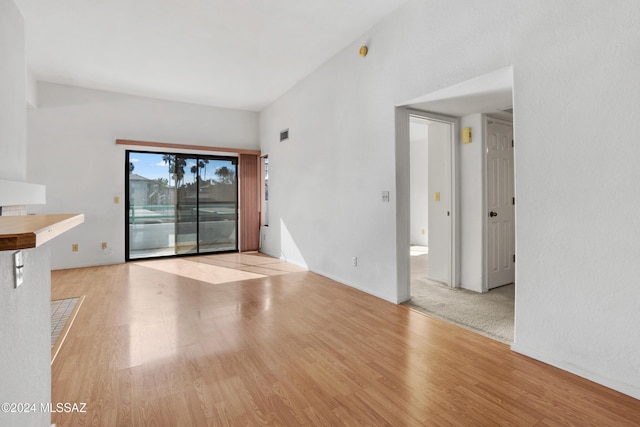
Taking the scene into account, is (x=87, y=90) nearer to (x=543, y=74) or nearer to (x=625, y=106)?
(x=543, y=74)

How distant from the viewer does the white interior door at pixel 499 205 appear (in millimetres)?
3867

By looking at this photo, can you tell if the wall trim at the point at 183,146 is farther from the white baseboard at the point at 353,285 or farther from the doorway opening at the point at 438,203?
the doorway opening at the point at 438,203

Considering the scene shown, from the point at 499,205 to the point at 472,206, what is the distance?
0.40m

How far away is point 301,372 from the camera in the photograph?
2111 millimetres

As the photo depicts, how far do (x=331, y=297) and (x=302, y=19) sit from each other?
3160 mm

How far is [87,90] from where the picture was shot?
217 inches

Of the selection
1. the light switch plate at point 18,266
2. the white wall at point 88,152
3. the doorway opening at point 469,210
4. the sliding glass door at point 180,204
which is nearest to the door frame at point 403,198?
the doorway opening at point 469,210

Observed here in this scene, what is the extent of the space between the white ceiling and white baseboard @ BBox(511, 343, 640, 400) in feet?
11.0

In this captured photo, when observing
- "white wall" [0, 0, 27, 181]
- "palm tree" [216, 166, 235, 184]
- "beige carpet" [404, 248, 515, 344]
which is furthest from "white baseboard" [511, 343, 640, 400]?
"palm tree" [216, 166, 235, 184]

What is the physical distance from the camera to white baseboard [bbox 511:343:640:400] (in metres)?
1.83

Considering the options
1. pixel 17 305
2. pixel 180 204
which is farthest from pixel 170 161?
pixel 17 305

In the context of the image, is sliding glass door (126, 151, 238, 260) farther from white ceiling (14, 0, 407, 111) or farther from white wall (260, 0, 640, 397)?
white wall (260, 0, 640, 397)

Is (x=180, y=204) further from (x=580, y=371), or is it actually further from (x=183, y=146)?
(x=580, y=371)

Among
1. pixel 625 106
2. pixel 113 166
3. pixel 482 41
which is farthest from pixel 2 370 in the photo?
pixel 113 166
